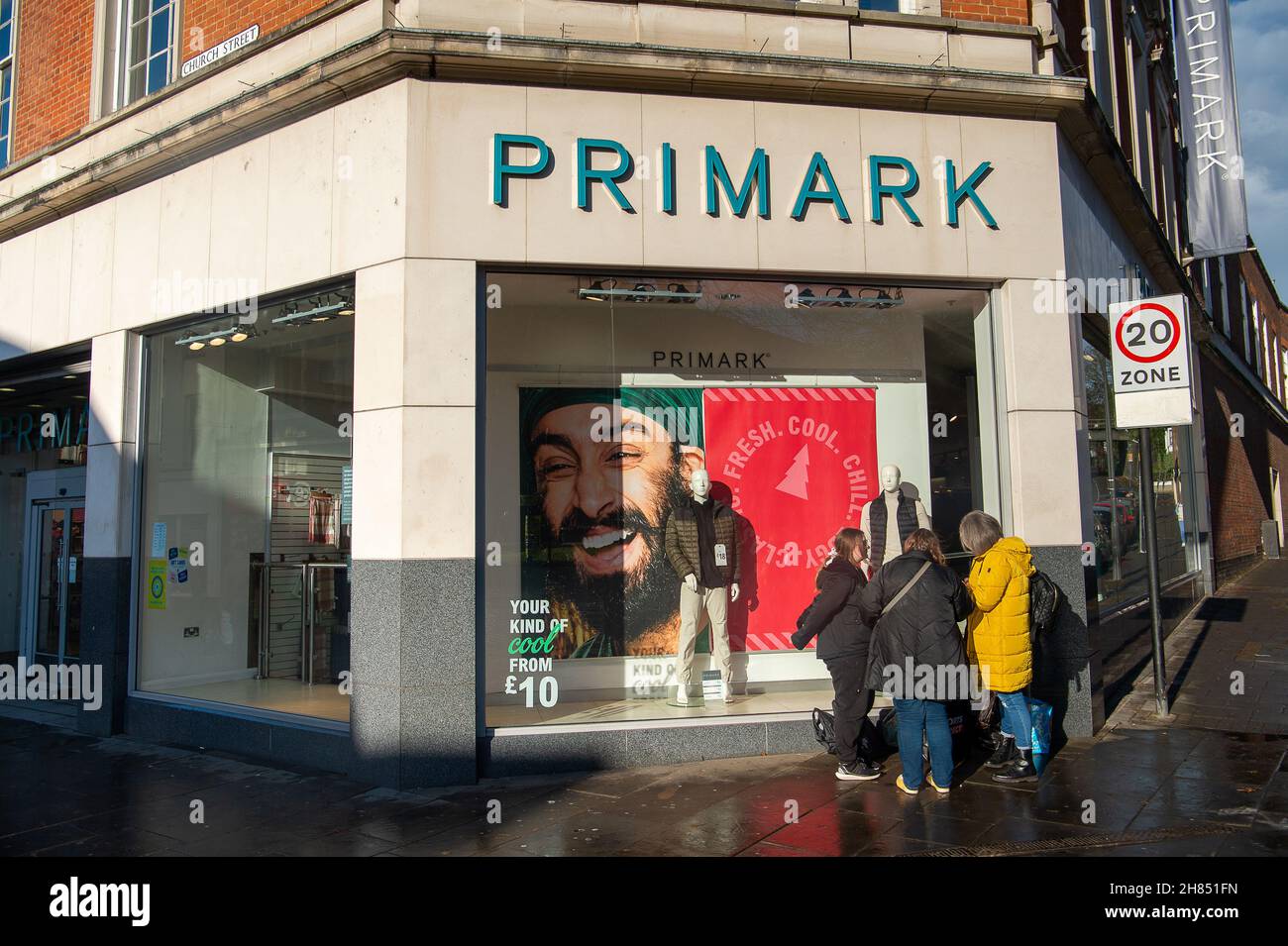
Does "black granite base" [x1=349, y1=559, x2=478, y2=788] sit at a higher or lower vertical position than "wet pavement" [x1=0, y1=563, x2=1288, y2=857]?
higher

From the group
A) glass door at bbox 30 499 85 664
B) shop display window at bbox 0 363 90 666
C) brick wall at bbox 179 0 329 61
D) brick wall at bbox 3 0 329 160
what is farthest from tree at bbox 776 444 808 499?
glass door at bbox 30 499 85 664

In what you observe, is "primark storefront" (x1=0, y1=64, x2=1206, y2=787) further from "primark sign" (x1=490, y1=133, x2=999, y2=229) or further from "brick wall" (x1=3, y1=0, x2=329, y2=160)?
"brick wall" (x1=3, y1=0, x2=329, y2=160)

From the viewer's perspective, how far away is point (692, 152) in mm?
6992

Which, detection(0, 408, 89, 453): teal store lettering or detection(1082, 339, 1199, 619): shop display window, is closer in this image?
detection(1082, 339, 1199, 619): shop display window

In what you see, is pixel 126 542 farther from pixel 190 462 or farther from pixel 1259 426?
pixel 1259 426

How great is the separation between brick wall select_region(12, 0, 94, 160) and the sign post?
10.9 meters

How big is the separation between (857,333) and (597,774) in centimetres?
448

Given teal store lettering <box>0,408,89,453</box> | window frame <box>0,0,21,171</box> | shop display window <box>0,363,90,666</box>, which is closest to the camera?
shop display window <box>0,363,90,666</box>

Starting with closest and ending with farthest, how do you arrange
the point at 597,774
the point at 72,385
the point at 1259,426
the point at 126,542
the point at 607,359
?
the point at 597,774 → the point at 607,359 → the point at 126,542 → the point at 72,385 → the point at 1259,426

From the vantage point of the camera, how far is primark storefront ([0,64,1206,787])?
21.4ft

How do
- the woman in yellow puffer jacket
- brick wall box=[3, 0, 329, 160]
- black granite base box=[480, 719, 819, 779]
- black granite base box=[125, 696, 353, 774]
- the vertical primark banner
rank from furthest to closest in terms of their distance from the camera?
the vertical primark banner → brick wall box=[3, 0, 329, 160] → black granite base box=[125, 696, 353, 774] → black granite base box=[480, 719, 819, 779] → the woman in yellow puffer jacket

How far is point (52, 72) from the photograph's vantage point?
1014cm
